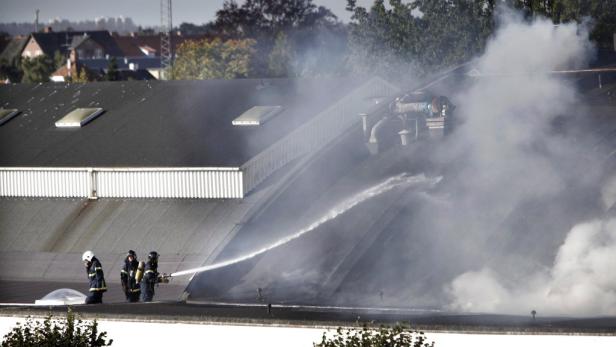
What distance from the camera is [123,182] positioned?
153 ft

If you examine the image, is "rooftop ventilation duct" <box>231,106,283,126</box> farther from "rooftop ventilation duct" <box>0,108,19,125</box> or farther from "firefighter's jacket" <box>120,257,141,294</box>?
"firefighter's jacket" <box>120,257,141,294</box>

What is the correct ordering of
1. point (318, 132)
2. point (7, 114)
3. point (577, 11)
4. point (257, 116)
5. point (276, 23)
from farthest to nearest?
point (276, 23) → point (577, 11) → point (7, 114) → point (257, 116) → point (318, 132)

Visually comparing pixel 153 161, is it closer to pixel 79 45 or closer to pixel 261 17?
pixel 261 17

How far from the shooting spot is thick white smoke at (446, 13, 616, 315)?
32.1 meters

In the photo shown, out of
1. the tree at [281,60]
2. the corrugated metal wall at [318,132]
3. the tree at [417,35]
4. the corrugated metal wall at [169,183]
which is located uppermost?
the tree at [281,60]

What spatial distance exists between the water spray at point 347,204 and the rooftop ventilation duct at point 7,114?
17.8m

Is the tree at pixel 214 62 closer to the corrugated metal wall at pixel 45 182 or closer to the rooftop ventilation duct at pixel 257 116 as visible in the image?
the rooftop ventilation duct at pixel 257 116

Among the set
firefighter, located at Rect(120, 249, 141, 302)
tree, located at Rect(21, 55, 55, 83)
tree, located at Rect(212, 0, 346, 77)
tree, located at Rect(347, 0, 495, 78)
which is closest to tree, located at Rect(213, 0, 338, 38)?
tree, located at Rect(212, 0, 346, 77)

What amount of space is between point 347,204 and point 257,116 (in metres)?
8.08

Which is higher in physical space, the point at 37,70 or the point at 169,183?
the point at 37,70

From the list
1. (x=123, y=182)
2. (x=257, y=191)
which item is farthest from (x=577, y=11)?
(x=123, y=182)

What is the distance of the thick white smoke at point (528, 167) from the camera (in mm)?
32125

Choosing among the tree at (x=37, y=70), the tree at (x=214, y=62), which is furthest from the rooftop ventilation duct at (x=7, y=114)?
the tree at (x=37, y=70)

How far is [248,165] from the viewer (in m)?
44.2
